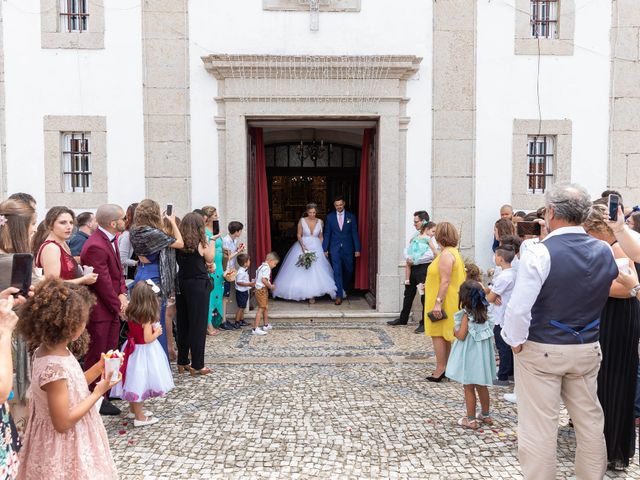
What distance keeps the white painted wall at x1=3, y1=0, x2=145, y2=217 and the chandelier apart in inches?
145

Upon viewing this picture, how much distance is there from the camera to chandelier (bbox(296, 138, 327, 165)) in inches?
436

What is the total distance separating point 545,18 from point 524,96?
1317 millimetres

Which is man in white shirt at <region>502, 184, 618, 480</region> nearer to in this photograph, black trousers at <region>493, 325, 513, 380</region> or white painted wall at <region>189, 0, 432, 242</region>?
black trousers at <region>493, 325, 513, 380</region>

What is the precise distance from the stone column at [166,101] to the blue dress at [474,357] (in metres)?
5.20

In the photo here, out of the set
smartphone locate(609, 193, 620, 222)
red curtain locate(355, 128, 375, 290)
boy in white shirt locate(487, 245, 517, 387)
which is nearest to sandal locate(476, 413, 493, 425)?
boy in white shirt locate(487, 245, 517, 387)

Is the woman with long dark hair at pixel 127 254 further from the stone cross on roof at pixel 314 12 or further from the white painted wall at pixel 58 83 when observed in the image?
the stone cross on roof at pixel 314 12

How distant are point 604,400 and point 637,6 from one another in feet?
24.2

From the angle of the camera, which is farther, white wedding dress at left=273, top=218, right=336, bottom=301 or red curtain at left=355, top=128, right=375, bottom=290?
red curtain at left=355, top=128, right=375, bottom=290

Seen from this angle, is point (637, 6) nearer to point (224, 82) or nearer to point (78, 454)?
point (224, 82)

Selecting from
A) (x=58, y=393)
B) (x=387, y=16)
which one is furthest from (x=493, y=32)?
(x=58, y=393)

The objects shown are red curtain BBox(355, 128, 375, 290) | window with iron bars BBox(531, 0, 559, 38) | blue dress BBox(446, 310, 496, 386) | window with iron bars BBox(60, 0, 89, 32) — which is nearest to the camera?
blue dress BBox(446, 310, 496, 386)

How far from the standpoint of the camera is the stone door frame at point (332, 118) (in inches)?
322

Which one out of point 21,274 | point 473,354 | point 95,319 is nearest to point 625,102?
point 473,354

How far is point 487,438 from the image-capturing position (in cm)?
408
